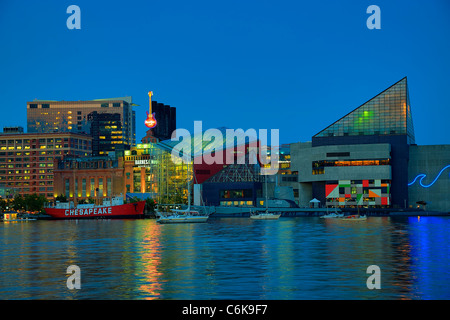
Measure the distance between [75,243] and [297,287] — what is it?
Result: 5184cm

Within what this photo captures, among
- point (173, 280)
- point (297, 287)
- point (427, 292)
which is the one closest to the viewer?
point (427, 292)

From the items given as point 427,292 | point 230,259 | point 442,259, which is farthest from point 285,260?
point 427,292

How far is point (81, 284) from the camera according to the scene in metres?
47.2

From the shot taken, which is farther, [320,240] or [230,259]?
[320,240]

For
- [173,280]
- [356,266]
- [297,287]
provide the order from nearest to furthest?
[297,287], [173,280], [356,266]
